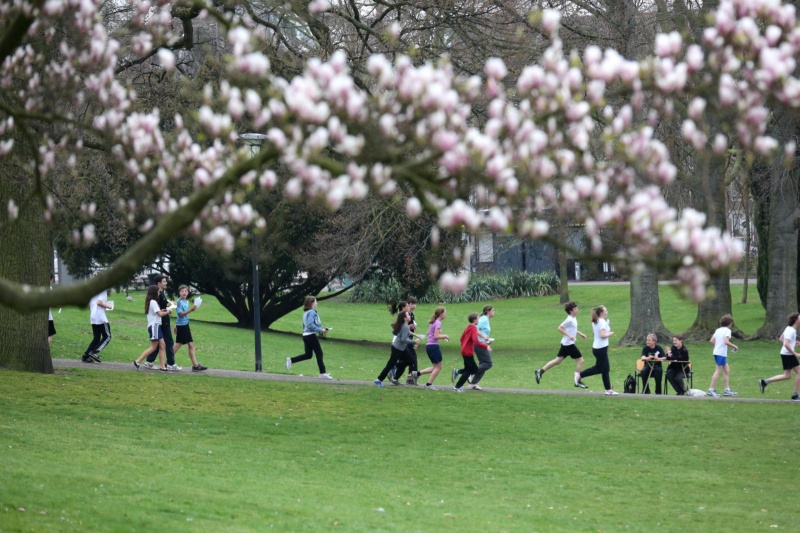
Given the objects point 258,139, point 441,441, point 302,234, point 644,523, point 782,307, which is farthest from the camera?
point 302,234

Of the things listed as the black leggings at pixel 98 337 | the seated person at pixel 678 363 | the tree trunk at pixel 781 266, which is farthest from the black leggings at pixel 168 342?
the tree trunk at pixel 781 266

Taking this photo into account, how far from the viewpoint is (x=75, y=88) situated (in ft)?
36.4

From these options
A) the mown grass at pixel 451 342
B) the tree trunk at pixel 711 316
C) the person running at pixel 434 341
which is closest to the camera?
the person running at pixel 434 341

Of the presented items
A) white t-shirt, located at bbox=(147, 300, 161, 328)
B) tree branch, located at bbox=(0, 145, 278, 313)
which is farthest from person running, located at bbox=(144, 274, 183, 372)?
tree branch, located at bbox=(0, 145, 278, 313)

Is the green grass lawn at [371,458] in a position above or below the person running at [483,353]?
below

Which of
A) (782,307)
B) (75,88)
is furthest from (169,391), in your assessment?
(782,307)

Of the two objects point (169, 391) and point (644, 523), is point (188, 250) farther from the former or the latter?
point (644, 523)

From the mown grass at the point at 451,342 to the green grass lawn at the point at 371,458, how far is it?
5.56m

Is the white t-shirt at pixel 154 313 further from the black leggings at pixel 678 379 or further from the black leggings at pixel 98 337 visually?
the black leggings at pixel 678 379

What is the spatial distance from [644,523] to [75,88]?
23.9 ft

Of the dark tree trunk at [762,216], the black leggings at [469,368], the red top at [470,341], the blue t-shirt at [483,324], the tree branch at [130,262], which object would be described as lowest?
the black leggings at [469,368]

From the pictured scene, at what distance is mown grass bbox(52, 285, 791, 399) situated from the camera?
27891mm

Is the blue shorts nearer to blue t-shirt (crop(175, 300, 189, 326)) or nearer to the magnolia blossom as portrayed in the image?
blue t-shirt (crop(175, 300, 189, 326))

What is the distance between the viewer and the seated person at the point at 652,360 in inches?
839
